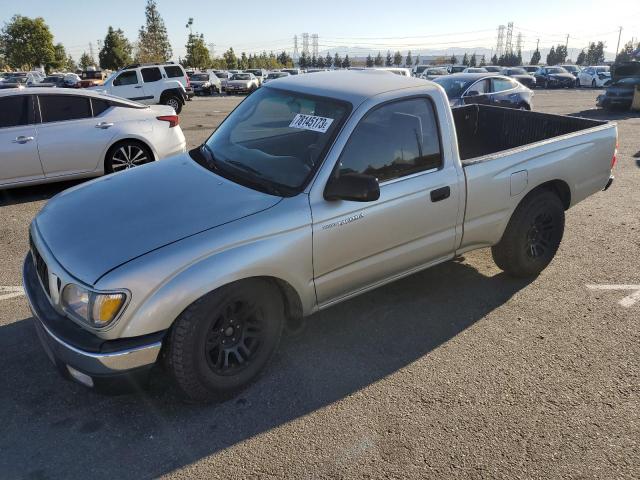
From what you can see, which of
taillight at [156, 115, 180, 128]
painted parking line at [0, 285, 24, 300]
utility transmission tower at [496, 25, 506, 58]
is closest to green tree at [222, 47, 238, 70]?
taillight at [156, 115, 180, 128]

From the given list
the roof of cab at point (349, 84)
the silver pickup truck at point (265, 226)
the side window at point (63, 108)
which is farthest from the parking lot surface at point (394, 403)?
the side window at point (63, 108)

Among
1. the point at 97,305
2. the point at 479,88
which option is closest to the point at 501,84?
the point at 479,88

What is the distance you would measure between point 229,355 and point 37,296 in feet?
3.88

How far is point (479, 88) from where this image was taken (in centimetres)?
1297

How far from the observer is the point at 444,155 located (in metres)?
3.83

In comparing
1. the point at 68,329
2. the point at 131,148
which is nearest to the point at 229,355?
the point at 68,329

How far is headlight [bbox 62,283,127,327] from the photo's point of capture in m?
2.63

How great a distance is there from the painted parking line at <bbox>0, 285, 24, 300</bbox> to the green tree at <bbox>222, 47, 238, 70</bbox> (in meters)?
68.1

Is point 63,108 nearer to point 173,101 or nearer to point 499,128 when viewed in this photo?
point 499,128

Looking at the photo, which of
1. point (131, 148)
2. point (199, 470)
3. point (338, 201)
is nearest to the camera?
point (199, 470)

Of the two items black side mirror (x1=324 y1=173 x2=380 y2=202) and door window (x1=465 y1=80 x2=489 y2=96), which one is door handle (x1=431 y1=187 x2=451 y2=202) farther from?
door window (x1=465 y1=80 x2=489 y2=96)

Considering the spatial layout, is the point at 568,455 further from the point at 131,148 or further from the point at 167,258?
the point at 131,148

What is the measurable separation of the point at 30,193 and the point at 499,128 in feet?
20.7

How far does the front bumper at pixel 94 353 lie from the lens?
105 inches
